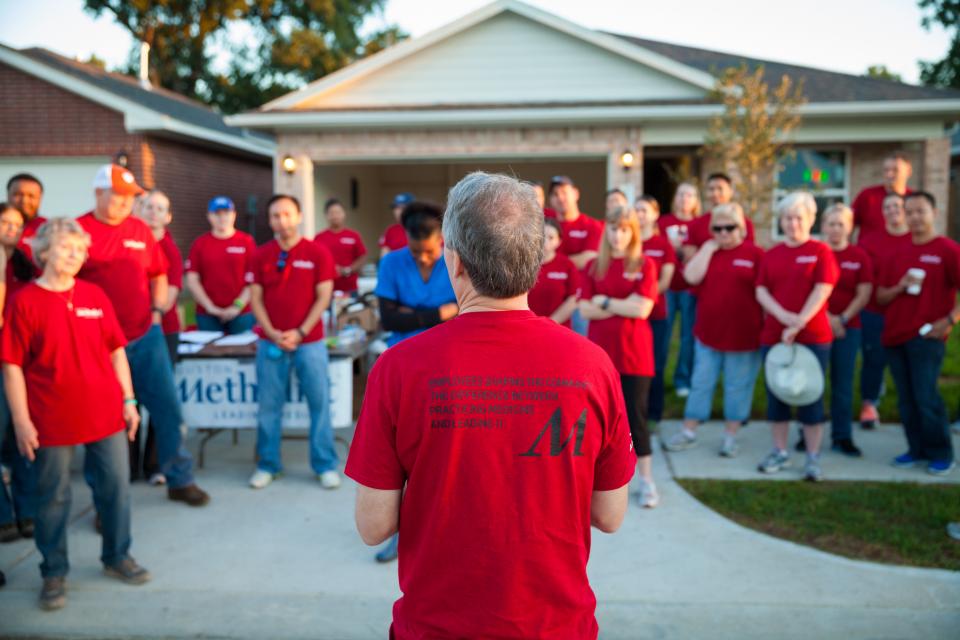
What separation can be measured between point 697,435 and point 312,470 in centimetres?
319

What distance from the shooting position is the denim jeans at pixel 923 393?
5.38 m

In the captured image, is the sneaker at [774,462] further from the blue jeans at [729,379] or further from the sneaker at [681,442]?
the sneaker at [681,442]

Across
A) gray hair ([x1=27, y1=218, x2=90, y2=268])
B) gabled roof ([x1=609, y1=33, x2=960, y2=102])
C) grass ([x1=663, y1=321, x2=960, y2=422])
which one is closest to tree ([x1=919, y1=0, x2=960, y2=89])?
gabled roof ([x1=609, y1=33, x2=960, y2=102])

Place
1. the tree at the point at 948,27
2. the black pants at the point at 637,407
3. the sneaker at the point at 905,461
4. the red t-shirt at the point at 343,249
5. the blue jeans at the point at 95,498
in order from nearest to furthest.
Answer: the blue jeans at the point at 95,498
the black pants at the point at 637,407
the sneaker at the point at 905,461
the red t-shirt at the point at 343,249
the tree at the point at 948,27

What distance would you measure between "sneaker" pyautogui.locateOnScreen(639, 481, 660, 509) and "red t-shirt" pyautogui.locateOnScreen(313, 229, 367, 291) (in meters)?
5.23

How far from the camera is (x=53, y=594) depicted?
366cm

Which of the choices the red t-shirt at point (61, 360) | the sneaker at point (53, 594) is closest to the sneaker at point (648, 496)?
the red t-shirt at point (61, 360)

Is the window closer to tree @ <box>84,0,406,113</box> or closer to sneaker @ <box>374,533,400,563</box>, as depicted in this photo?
sneaker @ <box>374,533,400,563</box>

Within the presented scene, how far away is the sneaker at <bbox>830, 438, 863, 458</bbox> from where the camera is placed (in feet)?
19.4

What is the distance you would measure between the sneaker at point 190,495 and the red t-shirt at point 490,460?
3711 millimetres

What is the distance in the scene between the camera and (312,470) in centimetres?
580

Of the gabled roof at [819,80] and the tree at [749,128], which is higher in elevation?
the gabled roof at [819,80]

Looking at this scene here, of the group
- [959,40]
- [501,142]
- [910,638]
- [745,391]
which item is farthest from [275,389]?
[959,40]

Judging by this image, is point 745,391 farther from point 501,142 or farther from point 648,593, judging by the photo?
point 501,142
